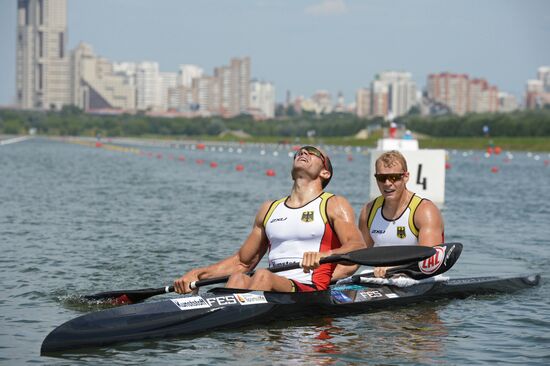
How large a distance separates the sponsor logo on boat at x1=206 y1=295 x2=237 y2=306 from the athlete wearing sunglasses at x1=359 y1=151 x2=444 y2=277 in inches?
76.8

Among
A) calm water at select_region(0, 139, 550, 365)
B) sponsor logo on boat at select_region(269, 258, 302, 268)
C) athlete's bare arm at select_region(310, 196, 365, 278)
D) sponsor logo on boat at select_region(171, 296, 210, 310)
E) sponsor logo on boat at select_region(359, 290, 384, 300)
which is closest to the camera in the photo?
calm water at select_region(0, 139, 550, 365)

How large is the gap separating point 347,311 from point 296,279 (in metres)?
0.91

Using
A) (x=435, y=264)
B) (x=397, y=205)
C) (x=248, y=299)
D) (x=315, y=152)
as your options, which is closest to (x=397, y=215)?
(x=397, y=205)

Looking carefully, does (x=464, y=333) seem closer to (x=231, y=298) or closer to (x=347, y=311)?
(x=347, y=311)

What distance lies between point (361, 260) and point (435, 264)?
5.70ft

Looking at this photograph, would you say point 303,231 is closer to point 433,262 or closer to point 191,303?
point 191,303

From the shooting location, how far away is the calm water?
10.2 m

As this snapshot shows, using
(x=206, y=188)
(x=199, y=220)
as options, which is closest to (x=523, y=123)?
(x=206, y=188)

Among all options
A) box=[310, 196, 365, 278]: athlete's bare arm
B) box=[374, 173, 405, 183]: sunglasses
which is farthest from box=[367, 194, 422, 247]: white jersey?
box=[310, 196, 365, 278]: athlete's bare arm

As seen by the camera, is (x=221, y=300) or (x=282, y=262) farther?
(x=282, y=262)

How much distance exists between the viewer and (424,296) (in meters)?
12.8

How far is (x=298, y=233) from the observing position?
10.9 metres

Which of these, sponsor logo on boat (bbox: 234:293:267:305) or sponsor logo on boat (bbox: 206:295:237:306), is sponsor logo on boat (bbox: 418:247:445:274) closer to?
sponsor logo on boat (bbox: 234:293:267:305)

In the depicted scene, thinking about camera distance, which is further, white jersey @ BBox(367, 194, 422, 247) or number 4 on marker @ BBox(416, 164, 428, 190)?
number 4 on marker @ BBox(416, 164, 428, 190)
